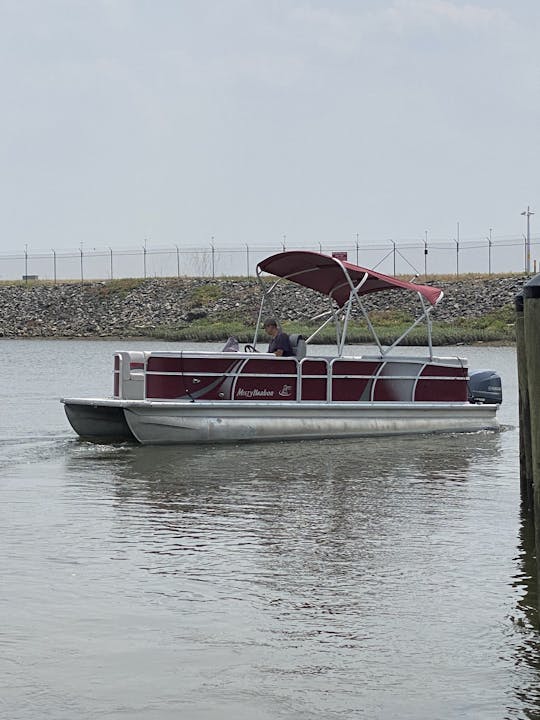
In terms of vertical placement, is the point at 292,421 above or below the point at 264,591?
above

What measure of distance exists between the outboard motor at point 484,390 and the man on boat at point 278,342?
441cm

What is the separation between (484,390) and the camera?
2336cm

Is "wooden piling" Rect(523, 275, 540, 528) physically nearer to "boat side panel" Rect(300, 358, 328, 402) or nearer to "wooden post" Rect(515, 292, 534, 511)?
"wooden post" Rect(515, 292, 534, 511)

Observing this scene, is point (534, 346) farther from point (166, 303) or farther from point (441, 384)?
point (166, 303)

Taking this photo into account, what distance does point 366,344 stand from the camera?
209ft

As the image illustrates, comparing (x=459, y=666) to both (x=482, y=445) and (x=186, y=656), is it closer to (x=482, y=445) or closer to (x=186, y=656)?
(x=186, y=656)

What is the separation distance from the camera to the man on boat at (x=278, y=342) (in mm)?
20281

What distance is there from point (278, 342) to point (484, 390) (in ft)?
15.9

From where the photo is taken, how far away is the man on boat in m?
20.3

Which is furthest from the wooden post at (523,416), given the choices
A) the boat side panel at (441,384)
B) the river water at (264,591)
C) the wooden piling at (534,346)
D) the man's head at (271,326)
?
the boat side panel at (441,384)

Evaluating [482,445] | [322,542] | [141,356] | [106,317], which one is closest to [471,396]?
[482,445]

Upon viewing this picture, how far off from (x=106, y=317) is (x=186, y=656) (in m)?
77.7

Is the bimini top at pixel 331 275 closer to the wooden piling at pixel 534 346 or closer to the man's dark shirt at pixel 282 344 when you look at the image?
the man's dark shirt at pixel 282 344

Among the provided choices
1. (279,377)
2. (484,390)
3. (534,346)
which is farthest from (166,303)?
(534,346)
